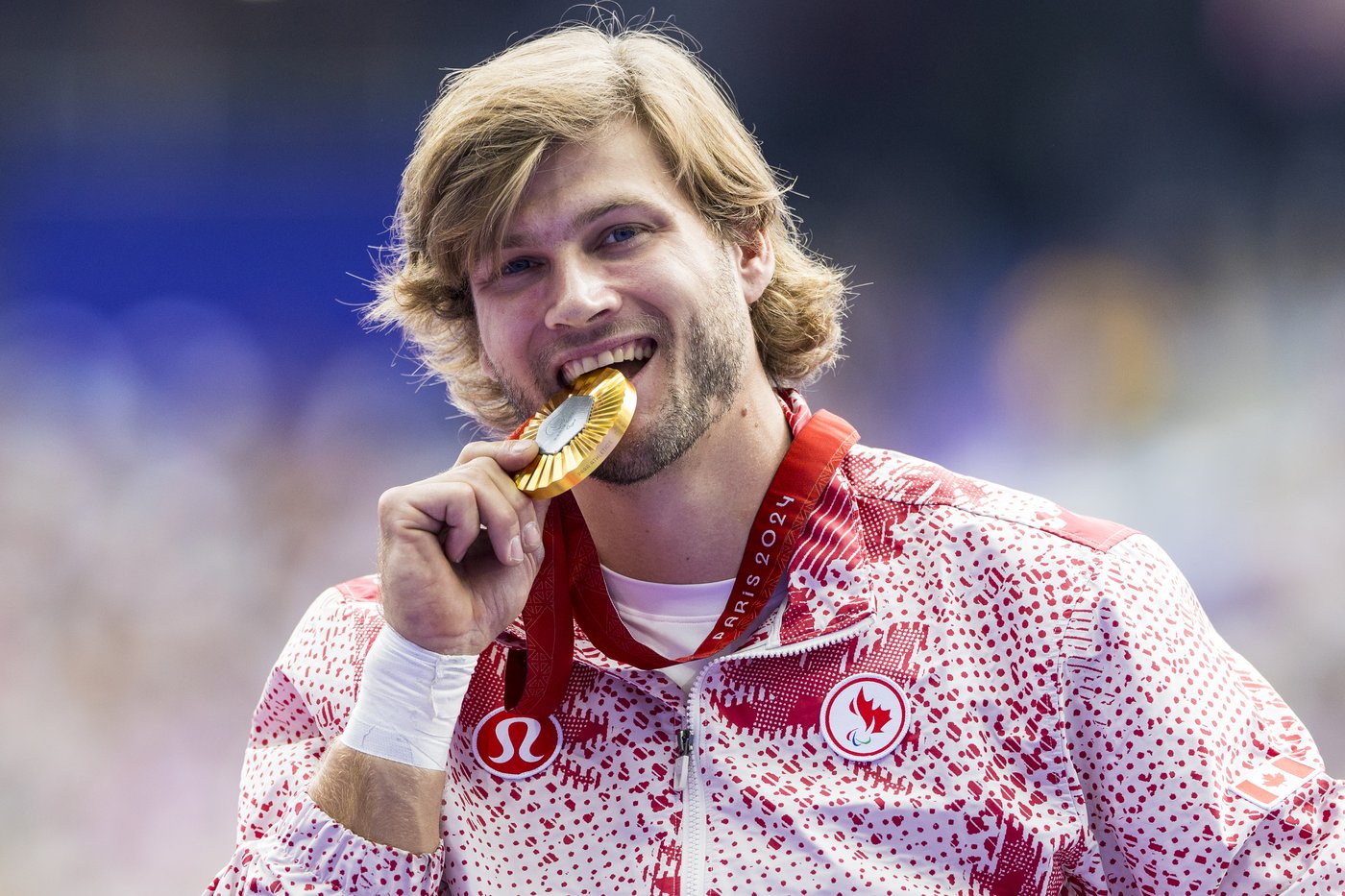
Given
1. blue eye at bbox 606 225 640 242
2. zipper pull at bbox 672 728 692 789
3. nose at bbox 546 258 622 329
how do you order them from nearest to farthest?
zipper pull at bbox 672 728 692 789
nose at bbox 546 258 622 329
blue eye at bbox 606 225 640 242

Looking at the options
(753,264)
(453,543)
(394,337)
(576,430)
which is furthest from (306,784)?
(394,337)

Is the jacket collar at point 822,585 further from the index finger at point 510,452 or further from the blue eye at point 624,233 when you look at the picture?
the blue eye at point 624,233

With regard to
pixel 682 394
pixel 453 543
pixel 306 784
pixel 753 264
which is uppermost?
pixel 753 264

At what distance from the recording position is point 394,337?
188 inches

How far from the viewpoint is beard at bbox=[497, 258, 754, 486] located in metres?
2.19

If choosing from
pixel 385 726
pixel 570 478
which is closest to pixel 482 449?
pixel 570 478

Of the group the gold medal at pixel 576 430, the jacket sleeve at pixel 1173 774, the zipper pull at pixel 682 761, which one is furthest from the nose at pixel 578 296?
the jacket sleeve at pixel 1173 774

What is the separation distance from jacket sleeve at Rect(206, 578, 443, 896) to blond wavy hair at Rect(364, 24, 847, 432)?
54 cm

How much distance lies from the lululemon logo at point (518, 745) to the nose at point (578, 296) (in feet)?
2.20

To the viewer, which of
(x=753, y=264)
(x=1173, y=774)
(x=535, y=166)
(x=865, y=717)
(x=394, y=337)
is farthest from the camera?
(x=394, y=337)

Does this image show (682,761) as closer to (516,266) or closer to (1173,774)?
(1173,774)

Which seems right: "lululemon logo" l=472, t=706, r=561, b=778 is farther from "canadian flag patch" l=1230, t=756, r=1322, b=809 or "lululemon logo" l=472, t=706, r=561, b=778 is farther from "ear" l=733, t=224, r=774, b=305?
"canadian flag patch" l=1230, t=756, r=1322, b=809

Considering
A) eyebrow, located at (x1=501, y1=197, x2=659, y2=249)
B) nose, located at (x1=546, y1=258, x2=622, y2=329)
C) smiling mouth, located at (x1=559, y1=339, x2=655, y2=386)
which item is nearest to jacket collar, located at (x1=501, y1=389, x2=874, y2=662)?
smiling mouth, located at (x1=559, y1=339, x2=655, y2=386)

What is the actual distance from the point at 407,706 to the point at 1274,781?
53.7 inches
